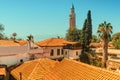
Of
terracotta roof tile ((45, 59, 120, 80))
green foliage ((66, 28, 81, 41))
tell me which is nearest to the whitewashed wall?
terracotta roof tile ((45, 59, 120, 80))

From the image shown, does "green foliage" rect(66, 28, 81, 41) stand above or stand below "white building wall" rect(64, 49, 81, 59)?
above

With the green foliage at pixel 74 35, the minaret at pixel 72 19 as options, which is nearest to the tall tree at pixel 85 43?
the green foliage at pixel 74 35

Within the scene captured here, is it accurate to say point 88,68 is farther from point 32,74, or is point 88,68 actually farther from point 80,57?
point 80,57

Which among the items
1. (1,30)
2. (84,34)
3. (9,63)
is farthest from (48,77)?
(1,30)

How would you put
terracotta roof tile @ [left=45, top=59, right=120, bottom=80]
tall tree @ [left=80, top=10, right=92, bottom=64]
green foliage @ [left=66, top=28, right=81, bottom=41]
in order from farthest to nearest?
green foliage @ [left=66, top=28, right=81, bottom=41], tall tree @ [left=80, top=10, right=92, bottom=64], terracotta roof tile @ [left=45, top=59, right=120, bottom=80]

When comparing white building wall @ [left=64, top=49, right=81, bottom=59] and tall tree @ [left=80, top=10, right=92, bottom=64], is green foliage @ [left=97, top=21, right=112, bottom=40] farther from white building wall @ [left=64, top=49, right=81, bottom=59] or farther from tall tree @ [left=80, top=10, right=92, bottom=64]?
white building wall @ [left=64, top=49, right=81, bottom=59]

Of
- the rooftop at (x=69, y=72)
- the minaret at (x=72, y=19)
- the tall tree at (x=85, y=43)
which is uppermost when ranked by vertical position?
the minaret at (x=72, y=19)

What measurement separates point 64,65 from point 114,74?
803cm

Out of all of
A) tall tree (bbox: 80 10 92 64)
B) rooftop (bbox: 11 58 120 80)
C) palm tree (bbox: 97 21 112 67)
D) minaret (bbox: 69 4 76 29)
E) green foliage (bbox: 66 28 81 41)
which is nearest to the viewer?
rooftop (bbox: 11 58 120 80)

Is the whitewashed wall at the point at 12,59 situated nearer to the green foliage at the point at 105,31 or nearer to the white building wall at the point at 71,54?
the white building wall at the point at 71,54

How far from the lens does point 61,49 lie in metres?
46.4

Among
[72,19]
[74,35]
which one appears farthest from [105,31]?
[72,19]

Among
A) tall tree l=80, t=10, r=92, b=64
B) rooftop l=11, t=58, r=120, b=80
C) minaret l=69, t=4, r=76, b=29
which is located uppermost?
minaret l=69, t=4, r=76, b=29

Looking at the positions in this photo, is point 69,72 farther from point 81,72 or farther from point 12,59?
point 12,59
